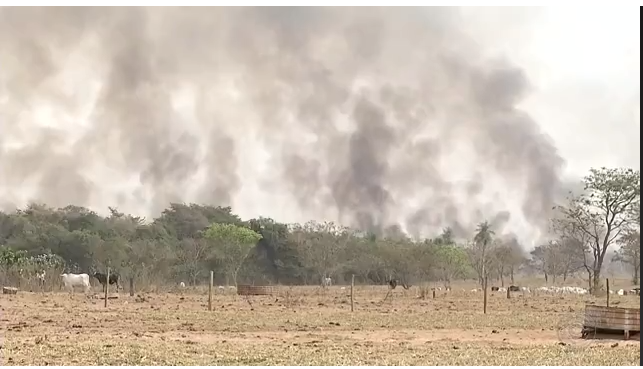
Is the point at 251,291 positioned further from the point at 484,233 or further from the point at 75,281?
the point at 484,233

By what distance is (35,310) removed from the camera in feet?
67.6

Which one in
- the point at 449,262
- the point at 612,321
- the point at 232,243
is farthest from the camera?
the point at 449,262

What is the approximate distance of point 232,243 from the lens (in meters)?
48.0

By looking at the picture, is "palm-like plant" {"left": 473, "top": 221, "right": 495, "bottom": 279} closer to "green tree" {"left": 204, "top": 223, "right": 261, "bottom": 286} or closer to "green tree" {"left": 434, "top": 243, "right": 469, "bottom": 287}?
"green tree" {"left": 434, "top": 243, "right": 469, "bottom": 287}

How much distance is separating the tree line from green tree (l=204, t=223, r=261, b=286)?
0.08 m

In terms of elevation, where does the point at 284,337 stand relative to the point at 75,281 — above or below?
above

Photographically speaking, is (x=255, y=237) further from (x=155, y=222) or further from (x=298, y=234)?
(x=155, y=222)

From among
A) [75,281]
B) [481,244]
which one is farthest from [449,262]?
[75,281]

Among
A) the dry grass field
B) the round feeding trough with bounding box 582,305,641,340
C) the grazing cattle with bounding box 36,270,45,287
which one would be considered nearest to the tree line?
the grazing cattle with bounding box 36,270,45,287

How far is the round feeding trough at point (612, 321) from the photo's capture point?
1452 centimetres

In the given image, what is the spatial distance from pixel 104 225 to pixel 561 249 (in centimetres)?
3530

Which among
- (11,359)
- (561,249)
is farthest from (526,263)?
(11,359)

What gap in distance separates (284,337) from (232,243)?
3398 cm

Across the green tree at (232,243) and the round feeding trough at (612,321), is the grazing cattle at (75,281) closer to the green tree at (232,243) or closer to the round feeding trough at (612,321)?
the green tree at (232,243)
